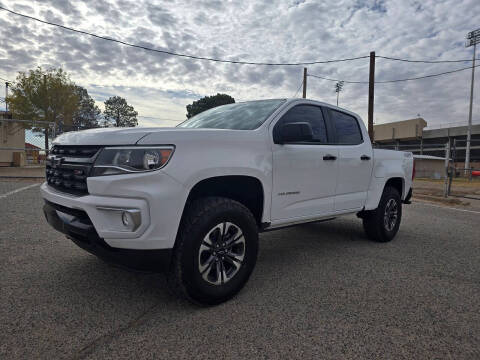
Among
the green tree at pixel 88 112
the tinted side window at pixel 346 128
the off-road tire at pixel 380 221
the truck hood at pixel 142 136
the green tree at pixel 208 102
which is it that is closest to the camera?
the truck hood at pixel 142 136

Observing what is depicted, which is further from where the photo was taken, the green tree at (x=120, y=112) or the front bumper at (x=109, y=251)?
the green tree at (x=120, y=112)

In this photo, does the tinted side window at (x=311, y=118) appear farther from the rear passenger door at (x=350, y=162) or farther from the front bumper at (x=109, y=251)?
the front bumper at (x=109, y=251)

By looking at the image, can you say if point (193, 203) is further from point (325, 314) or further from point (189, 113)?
point (189, 113)

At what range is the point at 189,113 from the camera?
50.9 m

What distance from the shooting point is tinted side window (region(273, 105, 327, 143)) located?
3318 millimetres

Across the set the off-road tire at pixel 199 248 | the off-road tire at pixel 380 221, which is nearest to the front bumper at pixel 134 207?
the off-road tire at pixel 199 248

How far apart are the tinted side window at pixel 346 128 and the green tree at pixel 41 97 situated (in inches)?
1219

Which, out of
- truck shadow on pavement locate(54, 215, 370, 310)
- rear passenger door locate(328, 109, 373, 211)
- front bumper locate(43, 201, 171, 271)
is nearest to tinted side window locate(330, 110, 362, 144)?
rear passenger door locate(328, 109, 373, 211)

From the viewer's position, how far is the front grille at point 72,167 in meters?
2.32

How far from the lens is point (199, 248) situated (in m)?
2.35

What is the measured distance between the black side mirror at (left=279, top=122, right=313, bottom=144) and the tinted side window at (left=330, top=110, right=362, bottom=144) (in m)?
1.15

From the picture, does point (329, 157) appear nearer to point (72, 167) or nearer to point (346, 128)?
point (346, 128)

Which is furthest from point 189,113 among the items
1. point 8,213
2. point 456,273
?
point 456,273

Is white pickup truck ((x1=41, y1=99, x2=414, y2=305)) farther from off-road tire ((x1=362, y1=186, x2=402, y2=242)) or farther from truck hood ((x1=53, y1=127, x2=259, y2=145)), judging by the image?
off-road tire ((x1=362, y1=186, x2=402, y2=242))
